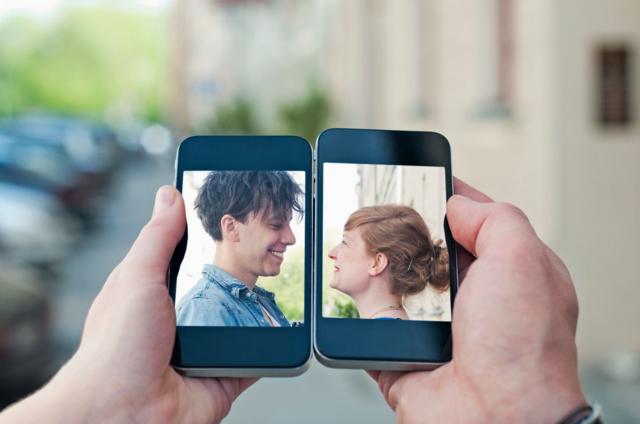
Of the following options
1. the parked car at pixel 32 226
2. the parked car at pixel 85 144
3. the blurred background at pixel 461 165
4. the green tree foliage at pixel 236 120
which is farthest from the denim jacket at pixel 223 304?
the parked car at pixel 85 144

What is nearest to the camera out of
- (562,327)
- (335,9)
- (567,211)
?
(562,327)

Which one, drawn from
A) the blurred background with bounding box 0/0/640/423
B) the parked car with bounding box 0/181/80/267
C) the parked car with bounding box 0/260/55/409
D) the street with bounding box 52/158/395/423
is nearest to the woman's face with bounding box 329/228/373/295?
the street with bounding box 52/158/395/423

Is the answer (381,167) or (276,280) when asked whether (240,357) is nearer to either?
(276,280)

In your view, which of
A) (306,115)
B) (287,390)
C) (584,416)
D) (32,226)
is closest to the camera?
(584,416)

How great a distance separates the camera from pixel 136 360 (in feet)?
4.84

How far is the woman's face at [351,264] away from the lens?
1.54 m

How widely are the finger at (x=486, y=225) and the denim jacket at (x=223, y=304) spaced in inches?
14.3

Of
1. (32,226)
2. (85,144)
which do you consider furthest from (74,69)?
(32,226)

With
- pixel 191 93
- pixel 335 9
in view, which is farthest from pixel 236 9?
pixel 191 93

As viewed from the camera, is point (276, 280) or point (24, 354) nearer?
point (276, 280)

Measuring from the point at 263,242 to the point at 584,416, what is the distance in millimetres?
619

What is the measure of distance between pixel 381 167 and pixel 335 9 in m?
12.1

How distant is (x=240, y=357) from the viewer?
1.52m

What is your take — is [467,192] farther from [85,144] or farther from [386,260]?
[85,144]
